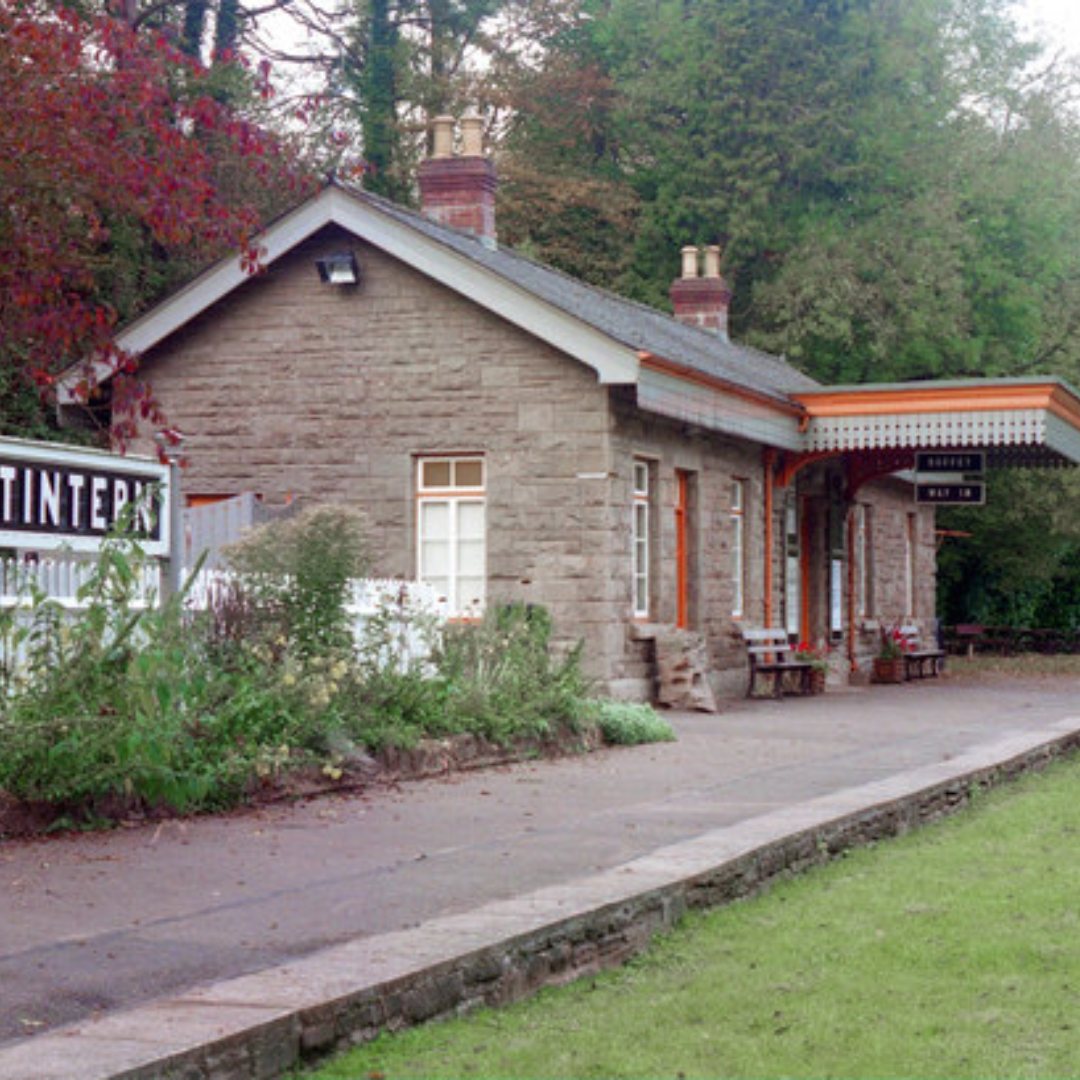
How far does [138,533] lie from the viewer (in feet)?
37.4

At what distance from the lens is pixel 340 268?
826 inches

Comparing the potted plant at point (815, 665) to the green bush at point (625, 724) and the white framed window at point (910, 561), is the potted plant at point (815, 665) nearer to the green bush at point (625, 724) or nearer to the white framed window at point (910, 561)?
the green bush at point (625, 724)

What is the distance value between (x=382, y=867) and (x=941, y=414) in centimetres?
1634

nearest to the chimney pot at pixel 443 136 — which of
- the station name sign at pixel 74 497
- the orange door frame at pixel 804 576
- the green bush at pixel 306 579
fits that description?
the orange door frame at pixel 804 576

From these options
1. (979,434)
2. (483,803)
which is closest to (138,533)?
(483,803)

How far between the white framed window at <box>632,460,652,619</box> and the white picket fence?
3.17m

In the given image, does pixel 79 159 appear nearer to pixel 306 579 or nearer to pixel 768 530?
pixel 306 579

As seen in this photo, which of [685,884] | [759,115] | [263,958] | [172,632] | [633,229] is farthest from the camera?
[633,229]

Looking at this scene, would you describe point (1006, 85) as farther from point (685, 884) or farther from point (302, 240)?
point (685, 884)

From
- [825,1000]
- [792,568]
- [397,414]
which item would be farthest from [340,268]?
[825,1000]

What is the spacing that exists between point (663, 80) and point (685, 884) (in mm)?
31914

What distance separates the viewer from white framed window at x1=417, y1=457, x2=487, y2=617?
2081 cm

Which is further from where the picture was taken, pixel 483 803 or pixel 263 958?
pixel 483 803

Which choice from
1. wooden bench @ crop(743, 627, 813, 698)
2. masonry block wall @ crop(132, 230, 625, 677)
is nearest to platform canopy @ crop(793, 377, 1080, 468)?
wooden bench @ crop(743, 627, 813, 698)
